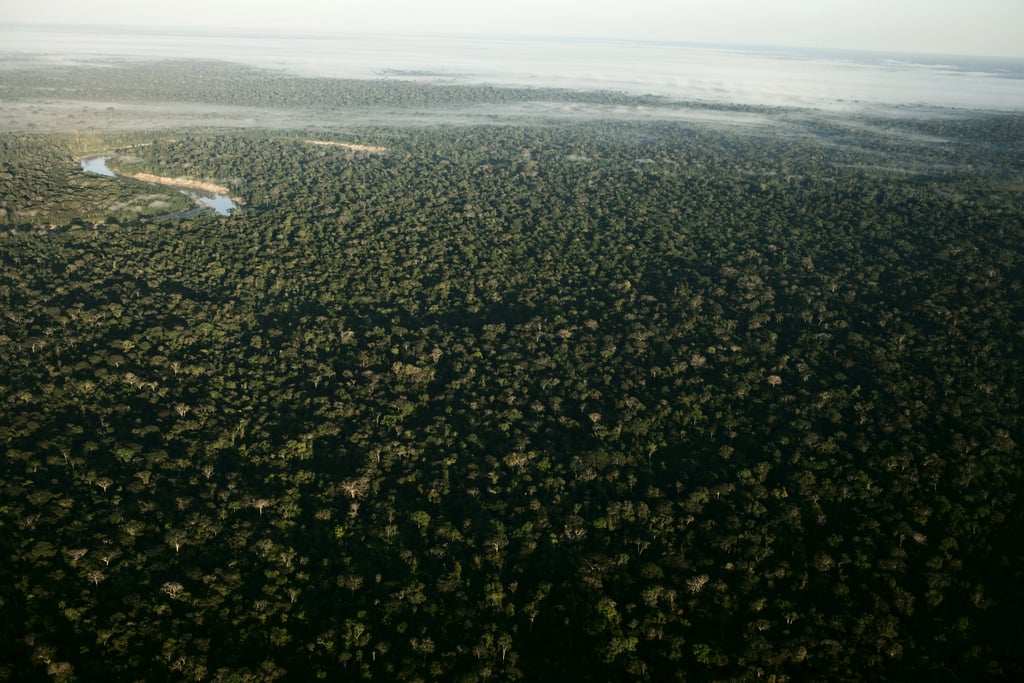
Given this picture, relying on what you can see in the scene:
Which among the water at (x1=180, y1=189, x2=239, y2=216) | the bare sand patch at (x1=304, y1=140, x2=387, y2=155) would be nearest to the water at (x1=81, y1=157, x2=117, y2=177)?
the water at (x1=180, y1=189, x2=239, y2=216)

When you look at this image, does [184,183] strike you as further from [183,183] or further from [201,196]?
[201,196]

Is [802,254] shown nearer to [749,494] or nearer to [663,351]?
[663,351]

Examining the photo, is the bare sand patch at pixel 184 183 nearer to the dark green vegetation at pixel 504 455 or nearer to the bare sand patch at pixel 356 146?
the dark green vegetation at pixel 504 455

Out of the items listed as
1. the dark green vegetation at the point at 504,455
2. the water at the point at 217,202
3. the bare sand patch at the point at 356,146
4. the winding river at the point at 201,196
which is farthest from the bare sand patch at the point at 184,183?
the bare sand patch at the point at 356,146

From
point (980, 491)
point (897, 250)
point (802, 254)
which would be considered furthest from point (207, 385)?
point (897, 250)

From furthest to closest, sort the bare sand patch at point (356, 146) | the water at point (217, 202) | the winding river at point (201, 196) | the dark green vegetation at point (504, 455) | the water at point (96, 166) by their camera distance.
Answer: the bare sand patch at point (356, 146), the water at point (96, 166), the winding river at point (201, 196), the water at point (217, 202), the dark green vegetation at point (504, 455)

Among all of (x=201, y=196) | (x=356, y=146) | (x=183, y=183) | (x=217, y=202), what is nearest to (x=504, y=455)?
(x=217, y=202)

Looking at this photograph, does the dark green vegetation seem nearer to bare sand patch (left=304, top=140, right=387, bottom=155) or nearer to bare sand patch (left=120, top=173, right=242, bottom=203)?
bare sand patch (left=120, top=173, right=242, bottom=203)
